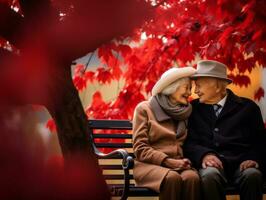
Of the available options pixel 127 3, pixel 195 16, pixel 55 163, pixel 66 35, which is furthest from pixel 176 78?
pixel 55 163

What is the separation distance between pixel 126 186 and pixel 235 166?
0.94m

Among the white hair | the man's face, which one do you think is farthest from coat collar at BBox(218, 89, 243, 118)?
the white hair

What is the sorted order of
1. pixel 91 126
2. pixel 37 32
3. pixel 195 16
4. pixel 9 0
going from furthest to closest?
pixel 195 16, pixel 91 126, pixel 9 0, pixel 37 32

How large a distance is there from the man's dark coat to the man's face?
68mm

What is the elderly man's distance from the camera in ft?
13.0

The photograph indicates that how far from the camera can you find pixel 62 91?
358 centimetres

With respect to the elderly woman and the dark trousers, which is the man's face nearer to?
the elderly woman

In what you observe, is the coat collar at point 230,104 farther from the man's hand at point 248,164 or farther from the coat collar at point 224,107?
the man's hand at point 248,164

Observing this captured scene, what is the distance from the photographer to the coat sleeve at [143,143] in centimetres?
380

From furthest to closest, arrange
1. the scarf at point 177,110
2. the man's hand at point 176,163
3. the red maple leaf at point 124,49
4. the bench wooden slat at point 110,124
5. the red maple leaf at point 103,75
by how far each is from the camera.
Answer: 1. the red maple leaf at point 103,75
2. the red maple leaf at point 124,49
3. the bench wooden slat at point 110,124
4. the scarf at point 177,110
5. the man's hand at point 176,163

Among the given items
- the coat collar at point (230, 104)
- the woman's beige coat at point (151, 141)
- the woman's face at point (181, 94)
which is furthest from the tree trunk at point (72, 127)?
the coat collar at point (230, 104)

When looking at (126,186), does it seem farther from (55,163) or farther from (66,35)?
(55,163)

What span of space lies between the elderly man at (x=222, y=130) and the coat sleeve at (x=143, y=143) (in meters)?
0.33

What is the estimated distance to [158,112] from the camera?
398 cm
